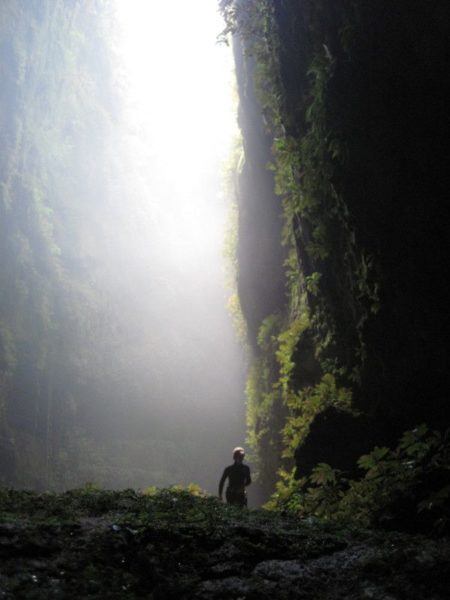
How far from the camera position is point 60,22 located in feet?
95.7

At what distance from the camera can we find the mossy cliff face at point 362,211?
212 inches

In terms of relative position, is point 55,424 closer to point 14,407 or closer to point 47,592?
point 14,407

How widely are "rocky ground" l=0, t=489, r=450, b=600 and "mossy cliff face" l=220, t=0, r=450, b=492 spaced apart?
239 cm

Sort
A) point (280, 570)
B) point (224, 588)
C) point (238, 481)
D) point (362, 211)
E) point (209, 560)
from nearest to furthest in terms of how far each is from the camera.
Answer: point (224, 588), point (280, 570), point (209, 560), point (362, 211), point (238, 481)

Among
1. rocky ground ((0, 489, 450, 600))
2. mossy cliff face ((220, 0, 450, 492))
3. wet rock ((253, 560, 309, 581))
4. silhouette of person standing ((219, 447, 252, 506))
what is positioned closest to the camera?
rocky ground ((0, 489, 450, 600))

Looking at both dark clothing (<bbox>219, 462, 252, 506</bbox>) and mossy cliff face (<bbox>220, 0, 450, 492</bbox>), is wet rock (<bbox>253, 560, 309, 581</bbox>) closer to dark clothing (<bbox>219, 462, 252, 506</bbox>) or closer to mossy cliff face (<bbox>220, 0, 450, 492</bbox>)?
mossy cliff face (<bbox>220, 0, 450, 492</bbox>)

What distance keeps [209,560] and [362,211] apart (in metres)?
4.05

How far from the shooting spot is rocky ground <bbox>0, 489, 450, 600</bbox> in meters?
3.03

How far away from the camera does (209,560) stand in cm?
351

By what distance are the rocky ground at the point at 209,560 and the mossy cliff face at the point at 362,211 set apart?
239 cm

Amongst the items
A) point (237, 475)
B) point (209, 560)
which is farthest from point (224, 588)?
point (237, 475)

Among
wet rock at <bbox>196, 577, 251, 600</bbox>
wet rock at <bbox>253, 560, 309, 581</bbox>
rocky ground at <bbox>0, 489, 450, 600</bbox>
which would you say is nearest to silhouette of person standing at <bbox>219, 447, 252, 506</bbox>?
rocky ground at <bbox>0, 489, 450, 600</bbox>

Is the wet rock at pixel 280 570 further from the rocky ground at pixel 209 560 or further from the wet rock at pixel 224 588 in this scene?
the wet rock at pixel 224 588

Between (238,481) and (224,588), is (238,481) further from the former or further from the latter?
(224,588)
